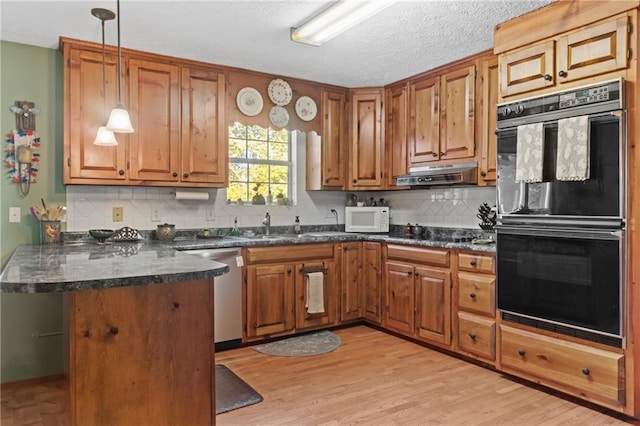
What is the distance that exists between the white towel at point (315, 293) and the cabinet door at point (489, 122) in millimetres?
1654

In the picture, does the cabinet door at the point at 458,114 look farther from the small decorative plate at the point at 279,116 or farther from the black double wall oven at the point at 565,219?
the small decorative plate at the point at 279,116

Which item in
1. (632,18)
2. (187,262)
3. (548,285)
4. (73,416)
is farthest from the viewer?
(548,285)

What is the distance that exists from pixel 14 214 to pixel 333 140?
2.87 m

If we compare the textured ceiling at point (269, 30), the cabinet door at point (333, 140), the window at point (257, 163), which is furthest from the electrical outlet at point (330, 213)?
the textured ceiling at point (269, 30)

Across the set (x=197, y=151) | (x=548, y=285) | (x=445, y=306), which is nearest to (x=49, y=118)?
(x=197, y=151)

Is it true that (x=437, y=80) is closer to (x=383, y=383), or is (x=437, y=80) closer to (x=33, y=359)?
(x=383, y=383)

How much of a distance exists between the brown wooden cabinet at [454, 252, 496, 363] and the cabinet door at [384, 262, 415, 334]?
502 millimetres

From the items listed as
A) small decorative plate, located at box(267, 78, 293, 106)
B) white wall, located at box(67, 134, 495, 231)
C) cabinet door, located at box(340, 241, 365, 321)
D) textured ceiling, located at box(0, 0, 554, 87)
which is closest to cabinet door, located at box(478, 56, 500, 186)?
textured ceiling, located at box(0, 0, 554, 87)

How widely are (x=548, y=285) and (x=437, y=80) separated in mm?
2099

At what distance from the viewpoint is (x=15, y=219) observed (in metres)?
3.29

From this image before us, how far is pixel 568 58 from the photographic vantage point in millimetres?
2680

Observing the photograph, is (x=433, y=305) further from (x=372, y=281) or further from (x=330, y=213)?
(x=330, y=213)

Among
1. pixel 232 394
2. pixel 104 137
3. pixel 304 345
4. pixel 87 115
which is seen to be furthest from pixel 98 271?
pixel 304 345

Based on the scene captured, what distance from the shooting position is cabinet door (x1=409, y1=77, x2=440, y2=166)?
4.02 meters
